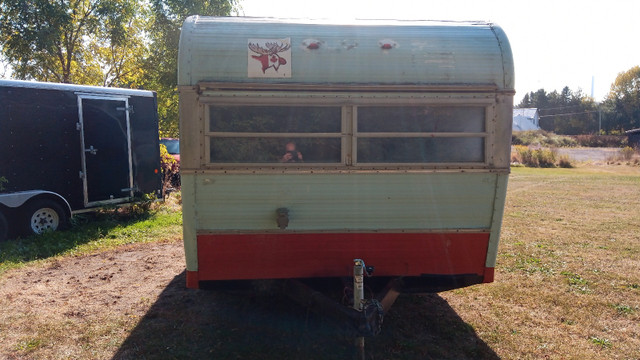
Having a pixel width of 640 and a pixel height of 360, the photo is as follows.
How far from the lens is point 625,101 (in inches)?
2296

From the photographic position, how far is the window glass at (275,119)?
373 centimetres

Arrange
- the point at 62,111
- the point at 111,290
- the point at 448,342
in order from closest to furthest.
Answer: the point at 448,342 < the point at 111,290 < the point at 62,111

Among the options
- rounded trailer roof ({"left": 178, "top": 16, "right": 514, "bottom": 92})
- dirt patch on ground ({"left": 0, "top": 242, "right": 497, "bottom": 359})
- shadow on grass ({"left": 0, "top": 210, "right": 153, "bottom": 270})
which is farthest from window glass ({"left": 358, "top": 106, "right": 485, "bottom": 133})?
shadow on grass ({"left": 0, "top": 210, "right": 153, "bottom": 270})

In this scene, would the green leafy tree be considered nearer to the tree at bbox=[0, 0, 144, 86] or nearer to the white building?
the white building

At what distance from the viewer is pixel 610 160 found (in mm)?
27641

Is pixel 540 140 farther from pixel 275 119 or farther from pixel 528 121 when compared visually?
pixel 275 119

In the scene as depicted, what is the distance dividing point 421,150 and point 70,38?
603 inches

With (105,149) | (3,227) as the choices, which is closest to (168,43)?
(105,149)

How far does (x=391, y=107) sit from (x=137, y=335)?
3167mm

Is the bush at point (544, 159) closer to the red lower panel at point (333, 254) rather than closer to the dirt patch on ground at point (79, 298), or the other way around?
the dirt patch on ground at point (79, 298)

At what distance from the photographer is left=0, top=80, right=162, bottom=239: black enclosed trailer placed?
7203mm

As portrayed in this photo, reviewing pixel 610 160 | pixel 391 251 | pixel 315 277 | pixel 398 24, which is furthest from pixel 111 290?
pixel 610 160

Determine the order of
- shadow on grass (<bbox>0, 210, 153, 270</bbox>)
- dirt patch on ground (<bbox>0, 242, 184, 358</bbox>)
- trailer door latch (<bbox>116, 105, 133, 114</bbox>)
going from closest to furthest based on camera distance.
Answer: dirt patch on ground (<bbox>0, 242, 184, 358</bbox>), shadow on grass (<bbox>0, 210, 153, 270</bbox>), trailer door latch (<bbox>116, 105, 133, 114</bbox>)

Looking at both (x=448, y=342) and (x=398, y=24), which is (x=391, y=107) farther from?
(x=448, y=342)
